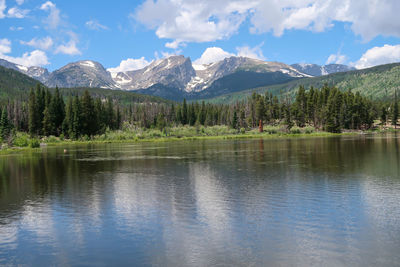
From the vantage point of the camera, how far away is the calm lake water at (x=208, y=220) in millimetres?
16375

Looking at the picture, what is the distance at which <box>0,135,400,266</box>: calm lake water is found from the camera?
16.4 m

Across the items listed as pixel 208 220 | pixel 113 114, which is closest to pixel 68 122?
pixel 113 114

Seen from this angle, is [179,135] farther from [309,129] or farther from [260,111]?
[309,129]

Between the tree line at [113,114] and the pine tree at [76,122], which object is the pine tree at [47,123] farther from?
the pine tree at [76,122]

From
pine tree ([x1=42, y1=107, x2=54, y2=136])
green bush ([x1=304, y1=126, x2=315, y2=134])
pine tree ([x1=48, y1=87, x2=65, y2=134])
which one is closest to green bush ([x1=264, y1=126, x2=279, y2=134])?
green bush ([x1=304, y1=126, x2=315, y2=134])

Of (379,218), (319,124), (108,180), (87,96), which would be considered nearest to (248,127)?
(319,124)

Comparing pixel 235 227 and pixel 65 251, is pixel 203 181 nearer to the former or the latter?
pixel 235 227

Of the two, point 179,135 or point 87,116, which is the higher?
point 87,116

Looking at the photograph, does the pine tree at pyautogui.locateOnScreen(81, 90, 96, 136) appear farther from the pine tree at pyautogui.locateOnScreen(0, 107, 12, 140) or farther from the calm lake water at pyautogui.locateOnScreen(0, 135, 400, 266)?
the calm lake water at pyautogui.locateOnScreen(0, 135, 400, 266)

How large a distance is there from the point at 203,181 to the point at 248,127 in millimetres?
159189

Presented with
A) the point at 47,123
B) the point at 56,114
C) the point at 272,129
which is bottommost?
the point at 272,129

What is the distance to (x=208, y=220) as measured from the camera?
2205 cm

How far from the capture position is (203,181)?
37.2 meters

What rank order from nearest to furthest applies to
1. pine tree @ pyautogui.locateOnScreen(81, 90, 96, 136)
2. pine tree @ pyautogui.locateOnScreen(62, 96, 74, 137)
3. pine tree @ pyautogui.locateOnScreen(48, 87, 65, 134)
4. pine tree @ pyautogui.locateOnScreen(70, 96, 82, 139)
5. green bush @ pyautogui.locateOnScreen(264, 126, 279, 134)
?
pine tree @ pyautogui.locateOnScreen(70, 96, 82, 139) → pine tree @ pyautogui.locateOnScreen(62, 96, 74, 137) → pine tree @ pyautogui.locateOnScreen(48, 87, 65, 134) → pine tree @ pyautogui.locateOnScreen(81, 90, 96, 136) → green bush @ pyautogui.locateOnScreen(264, 126, 279, 134)
